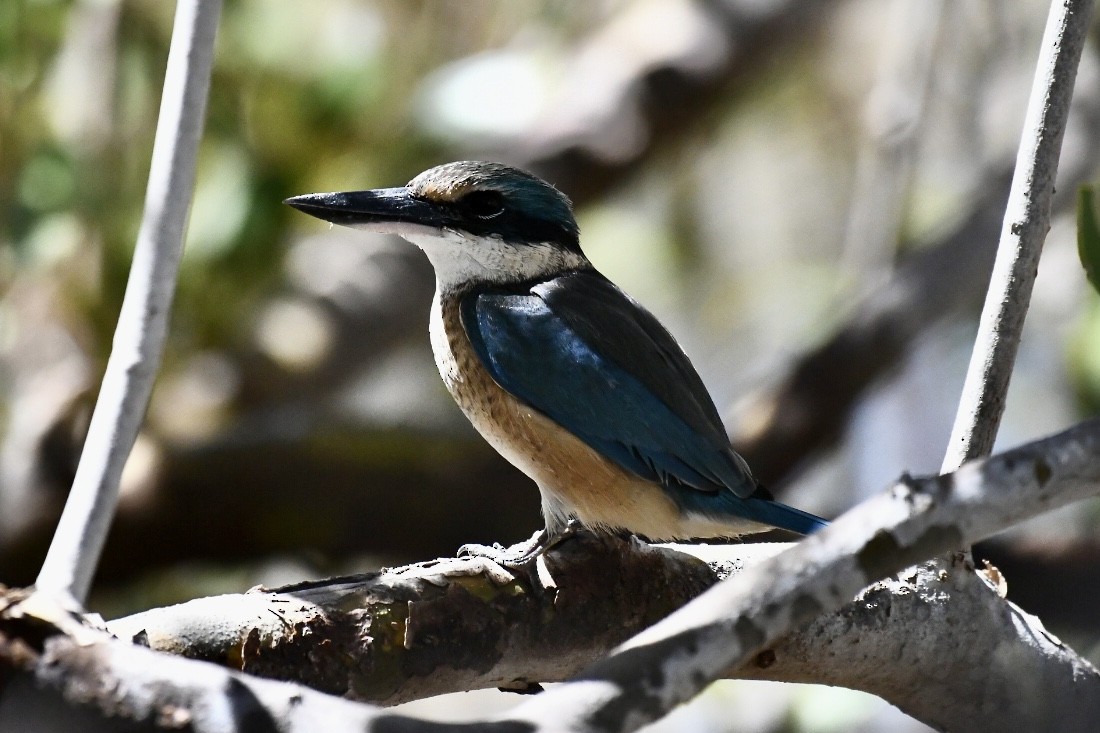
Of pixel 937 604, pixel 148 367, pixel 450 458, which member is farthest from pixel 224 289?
pixel 937 604

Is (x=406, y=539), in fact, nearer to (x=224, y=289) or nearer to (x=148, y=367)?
(x=224, y=289)

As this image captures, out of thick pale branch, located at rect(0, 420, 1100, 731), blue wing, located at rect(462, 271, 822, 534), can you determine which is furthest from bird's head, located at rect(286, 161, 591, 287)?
thick pale branch, located at rect(0, 420, 1100, 731)

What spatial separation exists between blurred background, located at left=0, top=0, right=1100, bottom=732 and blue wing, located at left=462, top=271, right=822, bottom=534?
1091mm

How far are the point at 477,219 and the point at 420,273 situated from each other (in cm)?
221

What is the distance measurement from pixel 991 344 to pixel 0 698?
1486mm

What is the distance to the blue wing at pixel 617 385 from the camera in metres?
2.54

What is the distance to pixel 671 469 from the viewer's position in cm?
256

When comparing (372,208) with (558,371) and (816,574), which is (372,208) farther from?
(816,574)

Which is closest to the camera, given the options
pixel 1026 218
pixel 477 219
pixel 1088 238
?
pixel 1088 238

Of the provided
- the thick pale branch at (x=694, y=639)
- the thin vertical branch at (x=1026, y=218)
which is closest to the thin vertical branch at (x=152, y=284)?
the thick pale branch at (x=694, y=639)

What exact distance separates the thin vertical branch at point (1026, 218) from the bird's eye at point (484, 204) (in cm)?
121

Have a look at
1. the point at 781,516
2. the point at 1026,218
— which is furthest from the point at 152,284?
the point at 1026,218

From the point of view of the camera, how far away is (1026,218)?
1.94 m

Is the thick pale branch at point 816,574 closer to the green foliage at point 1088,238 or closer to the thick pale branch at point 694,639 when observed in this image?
the thick pale branch at point 694,639
